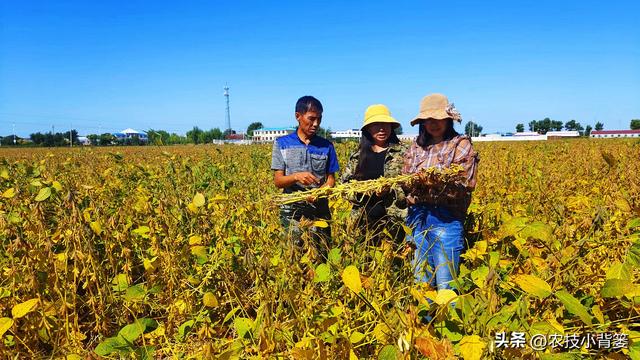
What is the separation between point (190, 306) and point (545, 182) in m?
3.48

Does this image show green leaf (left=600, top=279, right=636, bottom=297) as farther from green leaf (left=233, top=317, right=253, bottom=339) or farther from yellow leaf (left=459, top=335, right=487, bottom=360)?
green leaf (left=233, top=317, right=253, bottom=339)

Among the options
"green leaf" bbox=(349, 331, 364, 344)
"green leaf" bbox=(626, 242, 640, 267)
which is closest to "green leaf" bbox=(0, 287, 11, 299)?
"green leaf" bbox=(349, 331, 364, 344)

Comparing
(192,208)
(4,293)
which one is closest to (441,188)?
(192,208)

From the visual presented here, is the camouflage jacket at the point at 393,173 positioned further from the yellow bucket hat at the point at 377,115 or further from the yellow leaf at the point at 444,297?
the yellow leaf at the point at 444,297

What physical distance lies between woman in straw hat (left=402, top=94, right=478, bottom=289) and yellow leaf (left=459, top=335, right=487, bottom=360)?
898 millimetres

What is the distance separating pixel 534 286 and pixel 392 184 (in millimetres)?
936

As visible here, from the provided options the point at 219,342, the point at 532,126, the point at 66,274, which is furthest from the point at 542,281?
the point at 532,126

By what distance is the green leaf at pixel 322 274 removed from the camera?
138 cm

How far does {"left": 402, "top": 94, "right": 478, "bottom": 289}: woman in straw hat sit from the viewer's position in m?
1.95

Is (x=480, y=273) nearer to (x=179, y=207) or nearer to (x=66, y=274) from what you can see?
(x=179, y=207)

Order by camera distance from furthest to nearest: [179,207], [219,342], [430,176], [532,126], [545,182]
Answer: [532,126], [545,182], [179,207], [430,176], [219,342]

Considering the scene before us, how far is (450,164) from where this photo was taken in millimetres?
1930

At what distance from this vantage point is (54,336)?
1.77 m

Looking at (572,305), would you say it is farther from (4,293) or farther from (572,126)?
(572,126)
